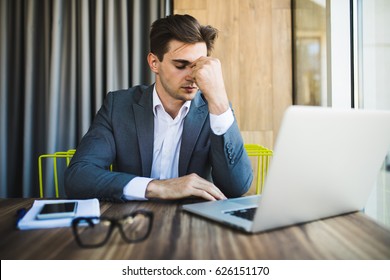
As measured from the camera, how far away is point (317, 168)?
0.70 meters

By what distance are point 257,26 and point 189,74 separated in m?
1.18

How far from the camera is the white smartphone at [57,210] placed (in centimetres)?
81

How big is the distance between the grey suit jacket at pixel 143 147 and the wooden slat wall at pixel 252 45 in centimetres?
98

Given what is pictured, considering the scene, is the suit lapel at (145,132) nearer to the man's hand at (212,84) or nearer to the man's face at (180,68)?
the man's face at (180,68)

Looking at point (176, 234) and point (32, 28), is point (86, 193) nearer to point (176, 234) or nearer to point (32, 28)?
point (176, 234)

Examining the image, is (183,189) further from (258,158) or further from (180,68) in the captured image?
(258,158)

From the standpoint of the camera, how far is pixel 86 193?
1.11m

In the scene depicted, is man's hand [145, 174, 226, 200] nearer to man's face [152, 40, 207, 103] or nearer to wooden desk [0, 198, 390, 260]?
wooden desk [0, 198, 390, 260]

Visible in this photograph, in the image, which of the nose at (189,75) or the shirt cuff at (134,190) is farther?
the nose at (189,75)

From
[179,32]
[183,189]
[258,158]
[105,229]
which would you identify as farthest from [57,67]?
[105,229]

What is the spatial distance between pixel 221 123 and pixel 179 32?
0.52 m

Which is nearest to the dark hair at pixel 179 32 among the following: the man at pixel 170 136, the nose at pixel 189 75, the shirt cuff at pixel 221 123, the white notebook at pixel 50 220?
the man at pixel 170 136

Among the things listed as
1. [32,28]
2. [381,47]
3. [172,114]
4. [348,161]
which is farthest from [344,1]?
[32,28]
